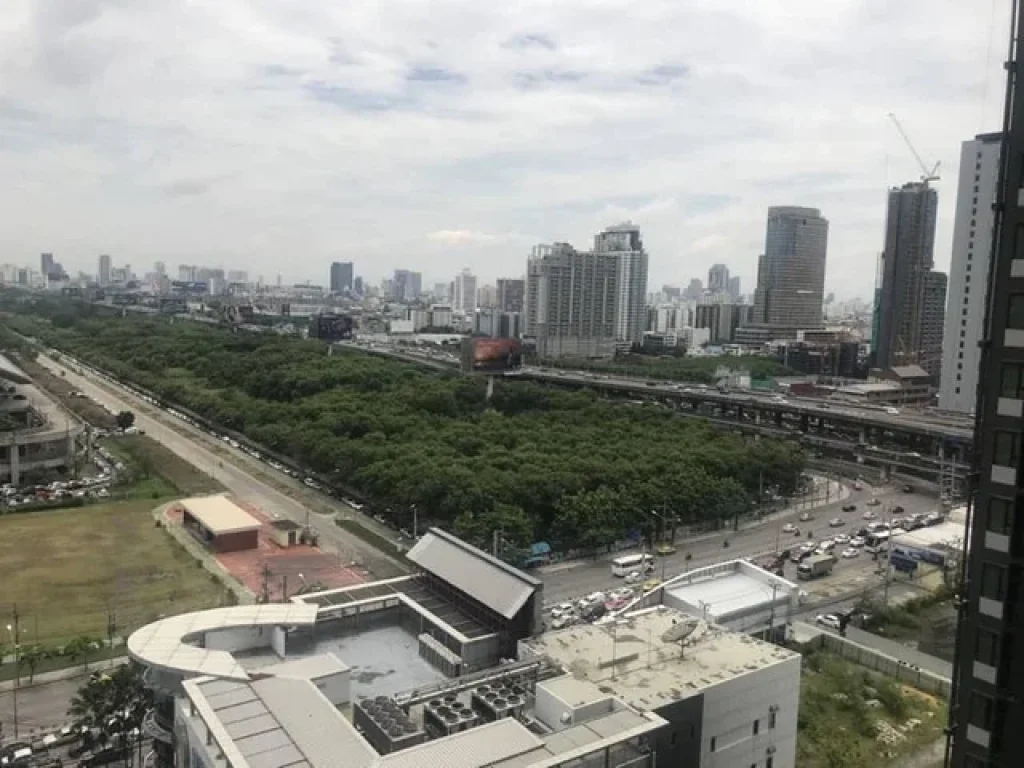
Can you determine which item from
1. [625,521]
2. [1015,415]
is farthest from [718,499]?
[1015,415]

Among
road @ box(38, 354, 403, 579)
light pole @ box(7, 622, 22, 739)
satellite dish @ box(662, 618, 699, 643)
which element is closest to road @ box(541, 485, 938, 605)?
road @ box(38, 354, 403, 579)

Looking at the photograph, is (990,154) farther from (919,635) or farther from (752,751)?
(752,751)

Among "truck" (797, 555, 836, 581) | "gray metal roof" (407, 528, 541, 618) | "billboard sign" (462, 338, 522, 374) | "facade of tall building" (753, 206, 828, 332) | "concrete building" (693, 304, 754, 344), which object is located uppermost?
"facade of tall building" (753, 206, 828, 332)

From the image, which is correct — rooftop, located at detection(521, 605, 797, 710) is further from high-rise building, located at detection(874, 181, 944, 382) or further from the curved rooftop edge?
high-rise building, located at detection(874, 181, 944, 382)

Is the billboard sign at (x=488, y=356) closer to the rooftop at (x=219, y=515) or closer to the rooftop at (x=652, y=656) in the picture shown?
the rooftop at (x=219, y=515)

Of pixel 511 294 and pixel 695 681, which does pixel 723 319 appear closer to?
pixel 511 294

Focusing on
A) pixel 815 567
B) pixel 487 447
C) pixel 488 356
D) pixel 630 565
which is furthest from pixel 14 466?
pixel 815 567

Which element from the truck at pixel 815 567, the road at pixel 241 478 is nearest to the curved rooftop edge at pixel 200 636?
the road at pixel 241 478
